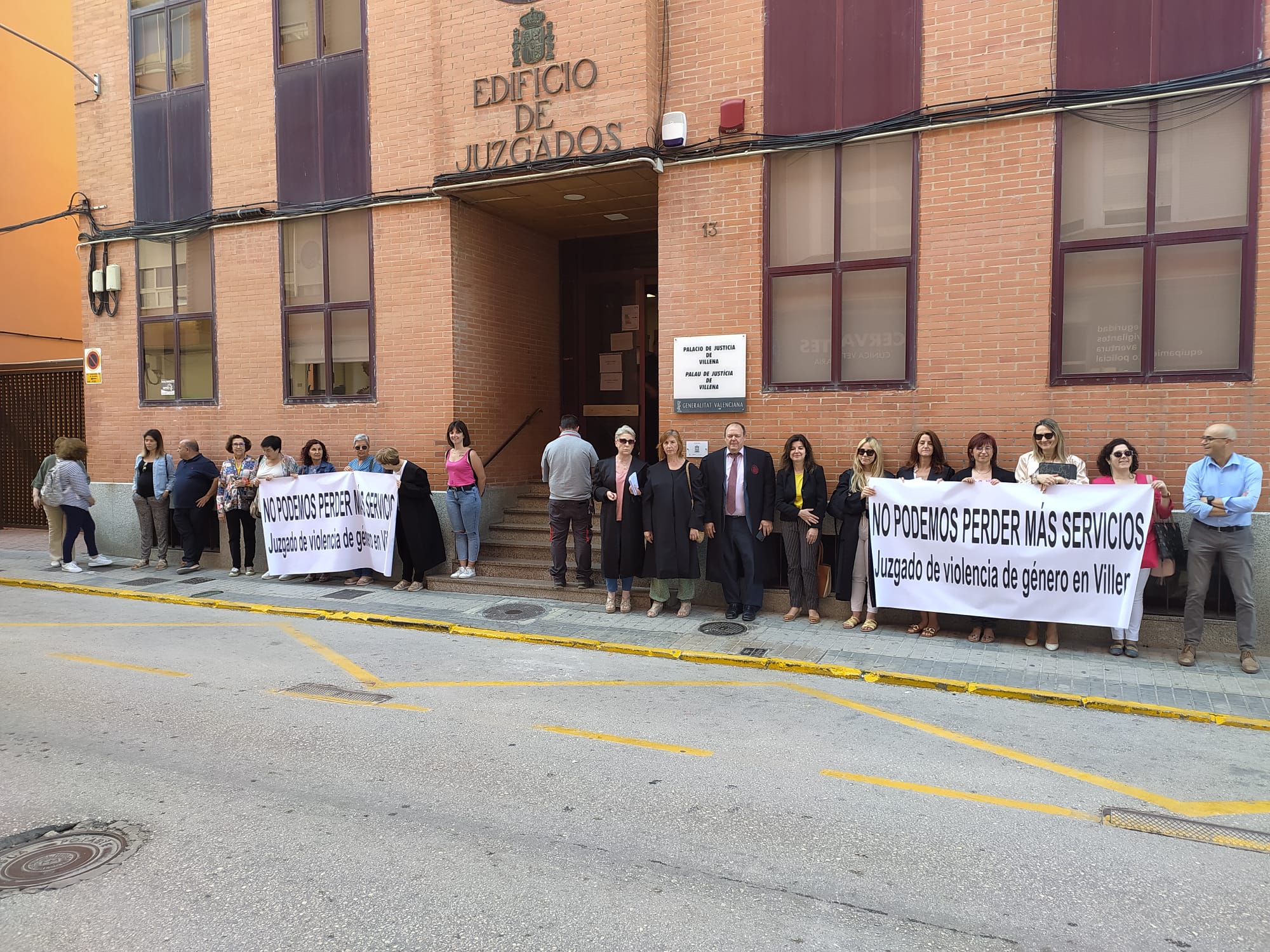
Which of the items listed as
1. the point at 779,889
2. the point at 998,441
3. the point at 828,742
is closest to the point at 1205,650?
the point at 998,441

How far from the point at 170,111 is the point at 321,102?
303 centimetres

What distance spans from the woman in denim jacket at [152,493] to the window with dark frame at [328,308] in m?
2.24

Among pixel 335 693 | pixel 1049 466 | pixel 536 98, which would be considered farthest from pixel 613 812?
pixel 536 98

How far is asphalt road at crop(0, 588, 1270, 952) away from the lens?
3.36m

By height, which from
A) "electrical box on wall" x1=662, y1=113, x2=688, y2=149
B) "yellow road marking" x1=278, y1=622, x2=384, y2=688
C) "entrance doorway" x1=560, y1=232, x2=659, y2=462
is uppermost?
"electrical box on wall" x1=662, y1=113, x2=688, y2=149

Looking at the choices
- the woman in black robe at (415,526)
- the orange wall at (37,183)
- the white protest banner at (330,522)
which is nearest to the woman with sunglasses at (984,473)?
the woman in black robe at (415,526)

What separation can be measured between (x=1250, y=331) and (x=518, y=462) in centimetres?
884

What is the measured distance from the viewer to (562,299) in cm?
1344

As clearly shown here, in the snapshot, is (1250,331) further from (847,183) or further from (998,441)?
(847,183)

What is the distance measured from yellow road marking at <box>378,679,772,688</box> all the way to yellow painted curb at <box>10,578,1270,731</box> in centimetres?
58

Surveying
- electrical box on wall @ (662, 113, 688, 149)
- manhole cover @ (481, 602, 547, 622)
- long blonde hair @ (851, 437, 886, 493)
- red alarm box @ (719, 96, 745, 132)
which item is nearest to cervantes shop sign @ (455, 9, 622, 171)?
electrical box on wall @ (662, 113, 688, 149)

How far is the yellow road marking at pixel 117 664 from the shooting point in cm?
704

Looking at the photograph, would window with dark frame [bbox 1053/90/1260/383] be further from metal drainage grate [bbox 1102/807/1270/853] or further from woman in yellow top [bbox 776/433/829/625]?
metal drainage grate [bbox 1102/807/1270/853]

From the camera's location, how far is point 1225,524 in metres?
7.00
